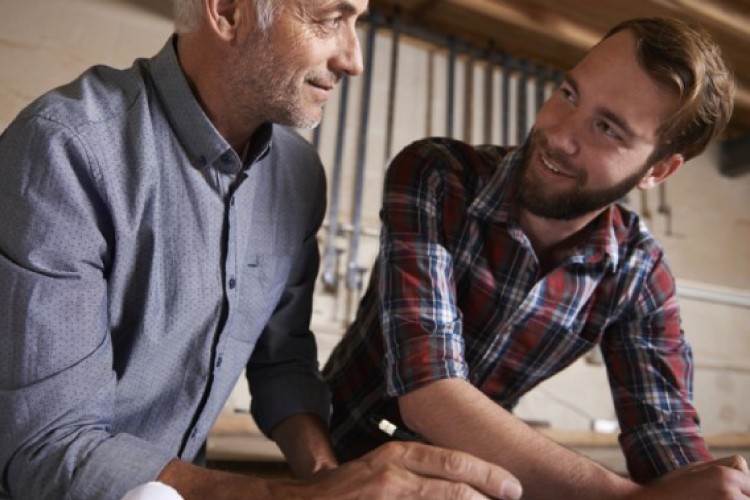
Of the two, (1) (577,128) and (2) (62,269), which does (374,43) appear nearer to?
(1) (577,128)

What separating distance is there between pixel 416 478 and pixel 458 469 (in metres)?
0.05

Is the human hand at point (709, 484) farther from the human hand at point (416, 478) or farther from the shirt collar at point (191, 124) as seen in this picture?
the shirt collar at point (191, 124)

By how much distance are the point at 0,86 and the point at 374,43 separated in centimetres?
162

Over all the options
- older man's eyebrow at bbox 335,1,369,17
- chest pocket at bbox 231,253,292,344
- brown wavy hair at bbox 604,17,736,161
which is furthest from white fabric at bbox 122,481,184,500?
brown wavy hair at bbox 604,17,736,161

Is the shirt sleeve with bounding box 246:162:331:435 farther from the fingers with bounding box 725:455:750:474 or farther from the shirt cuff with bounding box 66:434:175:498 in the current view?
the fingers with bounding box 725:455:750:474

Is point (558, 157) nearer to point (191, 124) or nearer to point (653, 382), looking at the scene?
point (653, 382)

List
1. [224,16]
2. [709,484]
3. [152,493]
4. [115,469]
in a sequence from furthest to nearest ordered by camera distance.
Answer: [224,16] < [709,484] < [115,469] < [152,493]

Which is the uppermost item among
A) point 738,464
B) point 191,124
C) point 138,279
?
point 191,124

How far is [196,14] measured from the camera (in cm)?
114

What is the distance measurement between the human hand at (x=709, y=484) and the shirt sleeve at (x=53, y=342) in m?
0.76

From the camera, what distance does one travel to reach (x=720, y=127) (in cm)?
145

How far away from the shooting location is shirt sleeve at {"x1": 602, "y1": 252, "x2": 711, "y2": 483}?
1289 mm

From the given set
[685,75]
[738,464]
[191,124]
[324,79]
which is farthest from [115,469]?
[685,75]

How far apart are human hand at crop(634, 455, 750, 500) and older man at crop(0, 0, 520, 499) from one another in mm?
340
